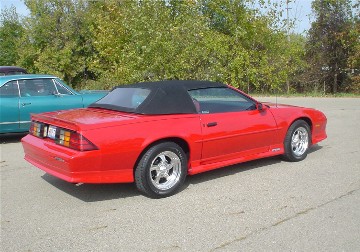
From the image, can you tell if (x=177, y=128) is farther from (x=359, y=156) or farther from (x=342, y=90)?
(x=342, y=90)

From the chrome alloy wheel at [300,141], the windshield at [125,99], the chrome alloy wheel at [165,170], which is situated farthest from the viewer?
the chrome alloy wheel at [300,141]

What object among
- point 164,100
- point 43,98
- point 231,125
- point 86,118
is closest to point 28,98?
point 43,98

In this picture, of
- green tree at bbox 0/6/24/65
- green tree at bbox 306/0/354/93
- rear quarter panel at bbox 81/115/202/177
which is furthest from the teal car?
green tree at bbox 0/6/24/65

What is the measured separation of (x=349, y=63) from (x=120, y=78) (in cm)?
1737

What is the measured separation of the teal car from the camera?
8.06m

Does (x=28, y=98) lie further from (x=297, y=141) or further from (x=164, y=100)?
(x=297, y=141)

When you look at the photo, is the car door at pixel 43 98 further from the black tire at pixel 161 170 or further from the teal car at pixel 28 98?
the black tire at pixel 161 170

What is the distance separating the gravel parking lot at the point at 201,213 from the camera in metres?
3.46

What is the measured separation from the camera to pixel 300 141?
21.1 feet

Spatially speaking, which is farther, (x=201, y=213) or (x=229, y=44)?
(x=229, y=44)

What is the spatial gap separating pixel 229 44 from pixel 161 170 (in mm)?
20024

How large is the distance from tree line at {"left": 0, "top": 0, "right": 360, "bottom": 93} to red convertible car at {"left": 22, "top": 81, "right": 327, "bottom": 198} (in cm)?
1419

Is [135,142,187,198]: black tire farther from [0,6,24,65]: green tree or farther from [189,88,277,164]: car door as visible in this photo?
[0,6,24,65]: green tree

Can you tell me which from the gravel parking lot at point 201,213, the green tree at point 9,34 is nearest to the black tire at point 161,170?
the gravel parking lot at point 201,213
